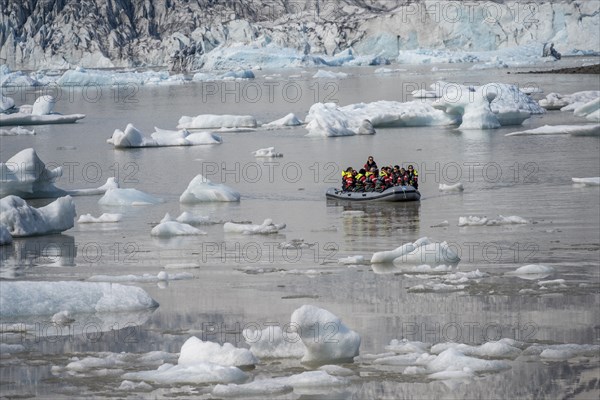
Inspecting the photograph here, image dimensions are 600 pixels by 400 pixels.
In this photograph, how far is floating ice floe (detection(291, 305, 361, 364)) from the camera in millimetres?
8328

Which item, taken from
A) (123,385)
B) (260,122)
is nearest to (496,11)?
(260,122)

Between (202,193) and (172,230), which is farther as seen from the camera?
(202,193)

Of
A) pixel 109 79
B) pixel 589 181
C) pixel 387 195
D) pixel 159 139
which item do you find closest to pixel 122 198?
pixel 387 195

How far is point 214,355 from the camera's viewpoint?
327 inches

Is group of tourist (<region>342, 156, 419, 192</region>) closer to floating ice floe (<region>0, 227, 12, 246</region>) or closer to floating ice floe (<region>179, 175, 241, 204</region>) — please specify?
floating ice floe (<region>179, 175, 241, 204</region>)

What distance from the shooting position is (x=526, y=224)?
595 inches

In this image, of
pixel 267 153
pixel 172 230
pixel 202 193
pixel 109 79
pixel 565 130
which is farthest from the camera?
pixel 109 79

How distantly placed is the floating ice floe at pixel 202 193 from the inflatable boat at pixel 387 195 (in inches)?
72.0

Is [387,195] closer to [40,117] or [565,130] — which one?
[565,130]

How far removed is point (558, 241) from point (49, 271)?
6083 mm

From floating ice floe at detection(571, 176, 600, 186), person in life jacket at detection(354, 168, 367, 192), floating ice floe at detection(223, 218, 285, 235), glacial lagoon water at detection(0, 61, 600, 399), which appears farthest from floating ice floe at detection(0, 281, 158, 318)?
floating ice floe at detection(571, 176, 600, 186)

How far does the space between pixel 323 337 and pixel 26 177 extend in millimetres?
10690

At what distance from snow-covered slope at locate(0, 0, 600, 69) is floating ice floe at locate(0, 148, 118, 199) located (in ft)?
184

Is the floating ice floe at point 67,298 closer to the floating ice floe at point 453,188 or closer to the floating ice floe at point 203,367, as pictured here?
the floating ice floe at point 203,367
